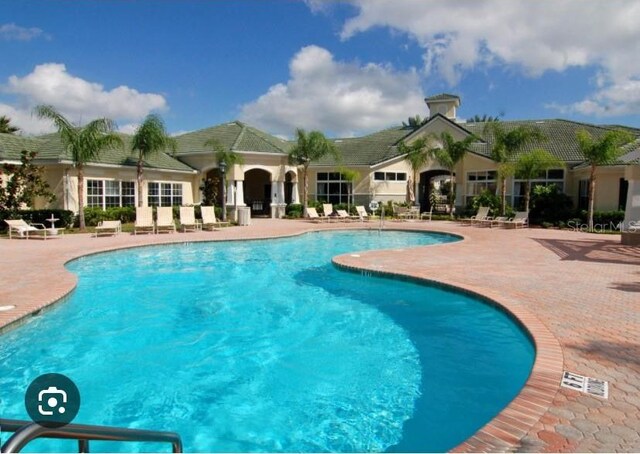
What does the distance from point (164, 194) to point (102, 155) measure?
466cm

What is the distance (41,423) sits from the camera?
5.13ft

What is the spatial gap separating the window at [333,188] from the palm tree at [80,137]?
1642cm

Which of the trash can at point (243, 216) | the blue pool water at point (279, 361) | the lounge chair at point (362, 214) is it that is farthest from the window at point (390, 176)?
the blue pool water at point (279, 361)

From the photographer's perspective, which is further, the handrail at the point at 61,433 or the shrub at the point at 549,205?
the shrub at the point at 549,205

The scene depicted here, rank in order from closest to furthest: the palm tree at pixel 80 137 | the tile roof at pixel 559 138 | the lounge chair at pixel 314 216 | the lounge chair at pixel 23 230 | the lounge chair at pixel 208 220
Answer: the lounge chair at pixel 23 230, the palm tree at pixel 80 137, the lounge chair at pixel 208 220, the tile roof at pixel 559 138, the lounge chair at pixel 314 216

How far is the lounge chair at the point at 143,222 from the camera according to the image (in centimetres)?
2068

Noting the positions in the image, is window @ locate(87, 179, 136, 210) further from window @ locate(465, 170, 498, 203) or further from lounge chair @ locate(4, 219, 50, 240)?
window @ locate(465, 170, 498, 203)

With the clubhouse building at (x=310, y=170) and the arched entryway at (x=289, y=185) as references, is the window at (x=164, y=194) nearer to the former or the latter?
the clubhouse building at (x=310, y=170)

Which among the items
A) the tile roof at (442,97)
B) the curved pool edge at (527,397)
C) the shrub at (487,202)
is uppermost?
the tile roof at (442,97)

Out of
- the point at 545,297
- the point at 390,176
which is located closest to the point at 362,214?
the point at 390,176

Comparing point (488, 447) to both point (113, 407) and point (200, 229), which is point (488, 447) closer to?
point (113, 407)

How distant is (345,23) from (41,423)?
15695mm

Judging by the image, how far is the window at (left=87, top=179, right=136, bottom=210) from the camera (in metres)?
24.3

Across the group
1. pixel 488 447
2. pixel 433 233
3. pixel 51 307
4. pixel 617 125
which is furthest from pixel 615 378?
pixel 617 125
